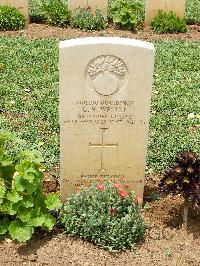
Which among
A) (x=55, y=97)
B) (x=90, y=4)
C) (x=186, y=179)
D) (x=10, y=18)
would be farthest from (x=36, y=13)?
(x=186, y=179)

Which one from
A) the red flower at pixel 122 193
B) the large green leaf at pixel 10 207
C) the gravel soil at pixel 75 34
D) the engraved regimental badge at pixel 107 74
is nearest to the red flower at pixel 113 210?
the red flower at pixel 122 193

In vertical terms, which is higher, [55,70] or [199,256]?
[55,70]

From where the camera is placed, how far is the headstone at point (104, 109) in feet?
Result: 15.0

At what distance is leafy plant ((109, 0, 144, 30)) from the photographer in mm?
10195

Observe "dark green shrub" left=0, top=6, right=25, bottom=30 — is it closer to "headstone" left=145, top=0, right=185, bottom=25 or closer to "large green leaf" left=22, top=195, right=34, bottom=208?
"headstone" left=145, top=0, right=185, bottom=25

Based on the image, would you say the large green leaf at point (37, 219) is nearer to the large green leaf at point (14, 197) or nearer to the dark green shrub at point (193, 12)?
the large green leaf at point (14, 197)

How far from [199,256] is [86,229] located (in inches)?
38.2

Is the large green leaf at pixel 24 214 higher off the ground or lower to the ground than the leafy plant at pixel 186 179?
lower

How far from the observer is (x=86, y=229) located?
187 inches

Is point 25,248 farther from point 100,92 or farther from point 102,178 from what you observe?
point 100,92

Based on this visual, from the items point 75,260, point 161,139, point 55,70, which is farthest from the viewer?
point 55,70

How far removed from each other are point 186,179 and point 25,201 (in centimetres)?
132

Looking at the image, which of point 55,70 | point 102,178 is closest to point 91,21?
point 55,70

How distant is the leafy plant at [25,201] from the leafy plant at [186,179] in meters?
0.95
